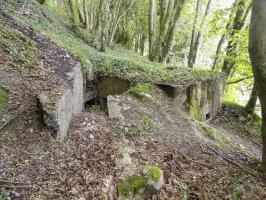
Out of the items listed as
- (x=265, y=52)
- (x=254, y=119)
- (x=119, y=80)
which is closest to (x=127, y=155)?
(x=265, y=52)

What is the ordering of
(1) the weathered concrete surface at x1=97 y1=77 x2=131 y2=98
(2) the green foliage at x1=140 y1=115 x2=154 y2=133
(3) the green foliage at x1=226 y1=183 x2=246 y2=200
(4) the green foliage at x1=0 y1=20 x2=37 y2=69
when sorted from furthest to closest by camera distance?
1. (1) the weathered concrete surface at x1=97 y1=77 x2=131 y2=98
2. (2) the green foliage at x1=140 y1=115 x2=154 y2=133
3. (4) the green foliage at x1=0 y1=20 x2=37 y2=69
4. (3) the green foliage at x1=226 y1=183 x2=246 y2=200

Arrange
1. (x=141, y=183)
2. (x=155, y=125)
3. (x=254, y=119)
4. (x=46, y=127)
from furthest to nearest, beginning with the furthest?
(x=254, y=119)
(x=155, y=125)
(x=46, y=127)
(x=141, y=183)

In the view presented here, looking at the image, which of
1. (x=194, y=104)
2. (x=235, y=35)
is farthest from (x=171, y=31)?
(x=194, y=104)

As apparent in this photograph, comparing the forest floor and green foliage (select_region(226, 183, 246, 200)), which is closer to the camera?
the forest floor

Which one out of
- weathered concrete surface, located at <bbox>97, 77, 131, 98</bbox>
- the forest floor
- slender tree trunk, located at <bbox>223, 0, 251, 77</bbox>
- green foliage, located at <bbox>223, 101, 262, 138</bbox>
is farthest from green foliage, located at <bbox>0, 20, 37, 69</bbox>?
green foliage, located at <bbox>223, 101, 262, 138</bbox>

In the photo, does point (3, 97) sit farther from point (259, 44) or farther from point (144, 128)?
point (259, 44)

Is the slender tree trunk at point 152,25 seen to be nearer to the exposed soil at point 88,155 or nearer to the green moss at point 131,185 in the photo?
the exposed soil at point 88,155

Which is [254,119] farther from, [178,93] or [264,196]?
[264,196]

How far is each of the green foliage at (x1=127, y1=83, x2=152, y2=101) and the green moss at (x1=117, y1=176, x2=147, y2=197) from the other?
121 inches

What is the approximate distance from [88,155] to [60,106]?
963 mm

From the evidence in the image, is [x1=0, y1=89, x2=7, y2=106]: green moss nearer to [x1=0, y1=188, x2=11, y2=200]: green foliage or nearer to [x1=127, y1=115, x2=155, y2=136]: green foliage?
[x1=0, y1=188, x2=11, y2=200]: green foliage

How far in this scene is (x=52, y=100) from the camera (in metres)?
3.80

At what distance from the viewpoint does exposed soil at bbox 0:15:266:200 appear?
2977 millimetres

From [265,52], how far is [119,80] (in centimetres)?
414
